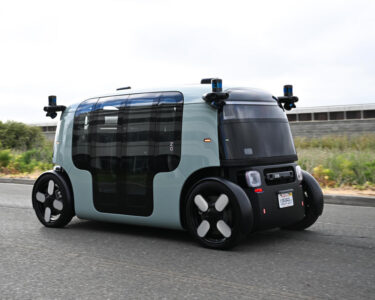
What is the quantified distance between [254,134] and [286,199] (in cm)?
82

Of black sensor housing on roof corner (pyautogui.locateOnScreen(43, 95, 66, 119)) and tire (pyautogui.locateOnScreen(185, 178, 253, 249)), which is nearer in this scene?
tire (pyautogui.locateOnScreen(185, 178, 253, 249))

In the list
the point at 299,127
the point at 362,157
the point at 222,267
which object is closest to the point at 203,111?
the point at 222,267

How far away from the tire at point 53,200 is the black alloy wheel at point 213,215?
2.00 metres

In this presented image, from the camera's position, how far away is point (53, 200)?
7.14 m

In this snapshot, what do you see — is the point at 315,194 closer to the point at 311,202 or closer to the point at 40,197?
the point at 311,202

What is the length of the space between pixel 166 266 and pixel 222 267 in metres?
0.53

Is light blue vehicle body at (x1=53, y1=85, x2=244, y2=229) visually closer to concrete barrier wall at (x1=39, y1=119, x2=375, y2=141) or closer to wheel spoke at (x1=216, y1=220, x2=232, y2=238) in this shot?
wheel spoke at (x1=216, y1=220, x2=232, y2=238)

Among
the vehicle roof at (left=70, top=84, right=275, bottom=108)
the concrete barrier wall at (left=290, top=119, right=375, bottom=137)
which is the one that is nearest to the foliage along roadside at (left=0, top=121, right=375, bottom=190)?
the vehicle roof at (left=70, top=84, right=275, bottom=108)

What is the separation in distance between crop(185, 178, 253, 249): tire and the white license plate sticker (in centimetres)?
58

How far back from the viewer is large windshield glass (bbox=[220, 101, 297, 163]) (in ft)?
18.6

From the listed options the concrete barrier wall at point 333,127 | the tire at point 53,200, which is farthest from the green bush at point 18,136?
the tire at point 53,200

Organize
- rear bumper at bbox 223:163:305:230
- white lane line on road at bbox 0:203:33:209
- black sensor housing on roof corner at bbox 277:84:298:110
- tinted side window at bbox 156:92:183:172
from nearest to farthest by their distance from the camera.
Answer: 1. rear bumper at bbox 223:163:305:230
2. tinted side window at bbox 156:92:183:172
3. black sensor housing on roof corner at bbox 277:84:298:110
4. white lane line on road at bbox 0:203:33:209

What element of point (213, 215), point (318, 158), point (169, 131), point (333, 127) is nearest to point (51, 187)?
point (169, 131)

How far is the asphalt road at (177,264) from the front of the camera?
416 centimetres
